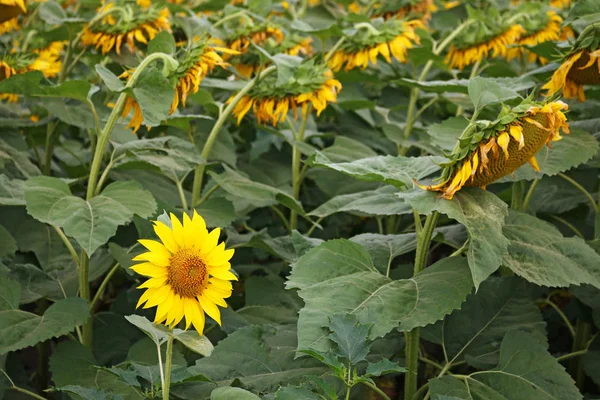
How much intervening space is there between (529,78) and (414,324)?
81cm

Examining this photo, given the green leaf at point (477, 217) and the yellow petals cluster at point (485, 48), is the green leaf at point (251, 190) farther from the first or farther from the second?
the yellow petals cluster at point (485, 48)

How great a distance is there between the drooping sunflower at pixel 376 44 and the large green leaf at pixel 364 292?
2.59 ft

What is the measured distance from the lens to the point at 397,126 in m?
2.21

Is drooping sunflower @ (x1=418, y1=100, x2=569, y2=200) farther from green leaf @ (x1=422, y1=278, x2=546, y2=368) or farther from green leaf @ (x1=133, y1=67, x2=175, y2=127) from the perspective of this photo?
green leaf @ (x1=133, y1=67, x2=175, y2=127)

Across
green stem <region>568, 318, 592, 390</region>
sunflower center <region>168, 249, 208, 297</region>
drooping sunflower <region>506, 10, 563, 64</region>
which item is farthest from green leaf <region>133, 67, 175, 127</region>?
drooping sunflower <region>506, 10, 563, 64</region>

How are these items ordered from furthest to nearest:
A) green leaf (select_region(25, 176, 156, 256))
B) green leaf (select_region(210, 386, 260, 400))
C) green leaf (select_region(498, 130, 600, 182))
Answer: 1. green leaf (select_region(498, 130, 600, 182))
2. green leaf (select_region(25, 176, 156, 256))
3. green leaf (select_region(210, 386, 260, 400))

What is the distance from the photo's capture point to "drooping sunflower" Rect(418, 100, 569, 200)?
1101 mm

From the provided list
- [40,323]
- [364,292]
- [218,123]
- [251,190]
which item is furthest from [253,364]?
[218,123]

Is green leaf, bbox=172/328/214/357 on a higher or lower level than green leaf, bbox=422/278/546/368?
higher

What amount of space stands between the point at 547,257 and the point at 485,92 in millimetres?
287

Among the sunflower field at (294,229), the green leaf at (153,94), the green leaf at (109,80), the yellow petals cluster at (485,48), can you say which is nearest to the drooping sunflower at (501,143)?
the sunflower field at (294,229)

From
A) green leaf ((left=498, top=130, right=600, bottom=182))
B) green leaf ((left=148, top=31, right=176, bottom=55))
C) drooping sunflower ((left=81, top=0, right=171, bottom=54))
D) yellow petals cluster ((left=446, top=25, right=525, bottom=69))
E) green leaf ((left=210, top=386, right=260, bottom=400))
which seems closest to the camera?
green leaf ((left=210, top=386, right=260, bottom=400))

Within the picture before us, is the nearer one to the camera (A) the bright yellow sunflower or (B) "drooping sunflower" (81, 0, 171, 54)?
(A) the bright yellow sunflower

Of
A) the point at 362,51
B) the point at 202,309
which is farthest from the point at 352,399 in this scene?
the point at 362,51
